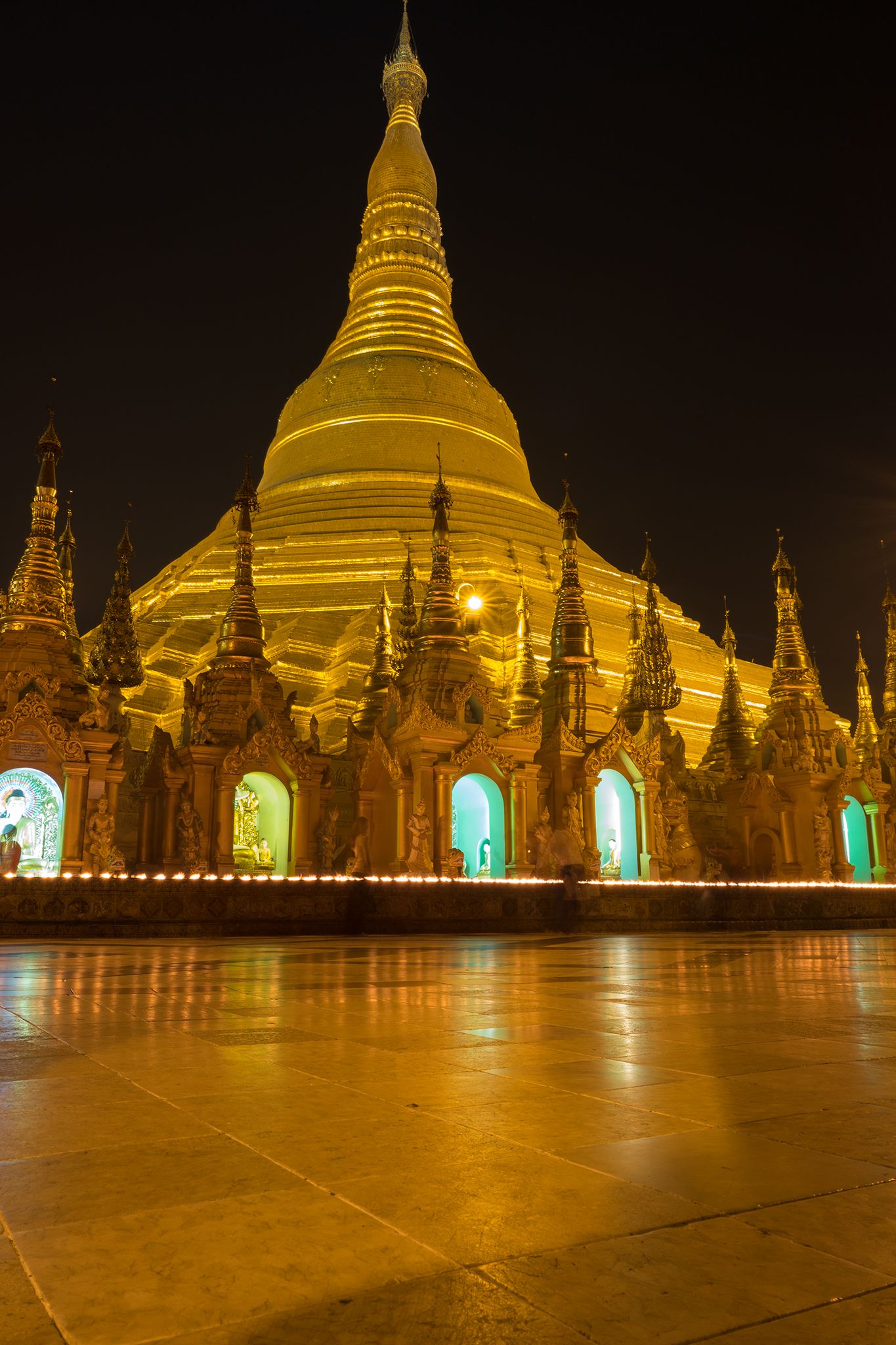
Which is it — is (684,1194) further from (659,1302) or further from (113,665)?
(113,665)

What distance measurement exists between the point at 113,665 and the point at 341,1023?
22.3m

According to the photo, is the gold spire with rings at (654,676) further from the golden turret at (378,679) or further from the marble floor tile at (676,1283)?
the marble floor tile at (676,1283)

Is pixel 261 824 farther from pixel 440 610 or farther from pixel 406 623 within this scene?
pixel 406 623

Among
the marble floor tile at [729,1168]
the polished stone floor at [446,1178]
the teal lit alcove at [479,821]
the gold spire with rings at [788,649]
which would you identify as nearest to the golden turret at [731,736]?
the gold spire with rings at [788,649]

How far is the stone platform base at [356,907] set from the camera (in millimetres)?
14016

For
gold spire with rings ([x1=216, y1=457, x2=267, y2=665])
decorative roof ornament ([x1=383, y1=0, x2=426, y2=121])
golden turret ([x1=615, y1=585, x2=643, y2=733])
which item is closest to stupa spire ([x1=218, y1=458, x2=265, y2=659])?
gold spire with rings ([x1=216, y1=457, x2=267, y2=665])

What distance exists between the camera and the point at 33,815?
1906 cm

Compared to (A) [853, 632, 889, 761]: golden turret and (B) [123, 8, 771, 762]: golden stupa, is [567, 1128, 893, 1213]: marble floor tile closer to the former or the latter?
(B) [123, 8, 771, 762]: golden stupa

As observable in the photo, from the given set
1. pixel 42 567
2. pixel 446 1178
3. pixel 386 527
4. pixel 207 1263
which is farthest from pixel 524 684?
pixel 207 1263

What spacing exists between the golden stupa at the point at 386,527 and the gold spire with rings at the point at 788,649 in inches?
255

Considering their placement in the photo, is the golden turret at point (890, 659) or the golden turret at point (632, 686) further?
the golden turret at point (890, 659)

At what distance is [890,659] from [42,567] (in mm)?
26046

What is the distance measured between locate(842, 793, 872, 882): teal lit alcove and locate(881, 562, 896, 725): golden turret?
259 inches

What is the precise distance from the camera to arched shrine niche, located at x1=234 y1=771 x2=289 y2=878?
21.3 m
